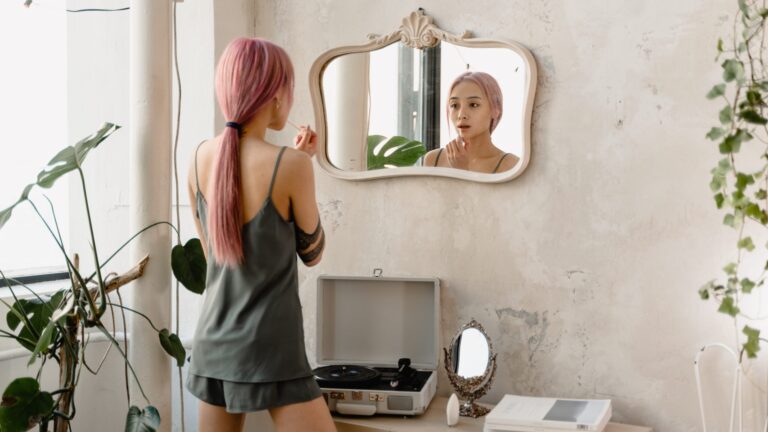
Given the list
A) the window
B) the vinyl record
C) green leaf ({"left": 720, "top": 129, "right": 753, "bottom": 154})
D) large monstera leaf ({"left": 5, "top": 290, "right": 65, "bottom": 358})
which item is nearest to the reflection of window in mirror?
the vinyl record

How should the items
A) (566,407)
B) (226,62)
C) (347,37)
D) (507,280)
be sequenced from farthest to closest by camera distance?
(347,37) → (507,280) → (566,407) → (226,62)

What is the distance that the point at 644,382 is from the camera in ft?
9.08

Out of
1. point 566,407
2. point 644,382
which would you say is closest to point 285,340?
point 566,407

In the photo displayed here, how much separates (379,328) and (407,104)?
81 cm

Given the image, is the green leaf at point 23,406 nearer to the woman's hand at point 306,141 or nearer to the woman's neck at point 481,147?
the woman's hand at point 306,141

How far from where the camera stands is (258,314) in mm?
2232

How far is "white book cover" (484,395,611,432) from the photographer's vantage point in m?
2.51

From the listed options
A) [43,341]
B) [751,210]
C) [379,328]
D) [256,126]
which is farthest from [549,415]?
[43,341]

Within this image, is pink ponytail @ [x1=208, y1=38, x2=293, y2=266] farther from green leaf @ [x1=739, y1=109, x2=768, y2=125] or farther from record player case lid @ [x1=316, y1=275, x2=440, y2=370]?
green leaf @ [x1=739, y1=109, x2=768, y2=125]

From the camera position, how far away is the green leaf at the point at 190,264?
2.70 m

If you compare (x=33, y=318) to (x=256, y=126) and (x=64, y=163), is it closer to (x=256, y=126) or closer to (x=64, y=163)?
(x=64, y=163)

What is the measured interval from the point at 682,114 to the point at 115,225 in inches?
83.3

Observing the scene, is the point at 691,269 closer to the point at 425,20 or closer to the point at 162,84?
the point at 425,20

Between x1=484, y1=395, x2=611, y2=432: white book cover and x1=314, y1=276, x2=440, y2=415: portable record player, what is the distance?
0.36 metres
